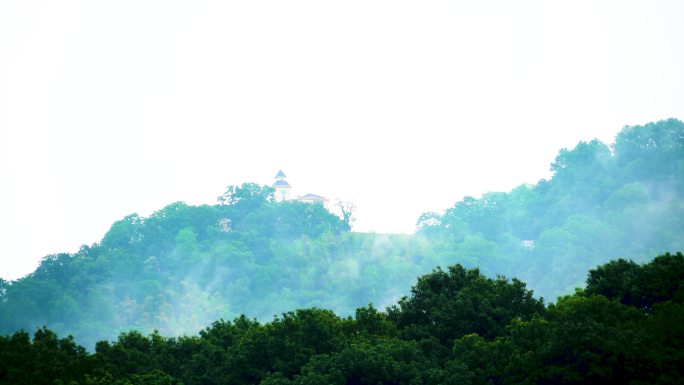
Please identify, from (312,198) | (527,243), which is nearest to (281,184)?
(312,198)

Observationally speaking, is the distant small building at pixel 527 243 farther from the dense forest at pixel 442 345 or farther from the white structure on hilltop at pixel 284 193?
the dense forest at pixel 442 345

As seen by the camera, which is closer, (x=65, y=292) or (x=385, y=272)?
(x=65, y=292)

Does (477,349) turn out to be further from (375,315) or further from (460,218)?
(460,218)

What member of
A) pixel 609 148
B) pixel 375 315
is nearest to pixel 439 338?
pixel 375 315

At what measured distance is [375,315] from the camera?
44406mm

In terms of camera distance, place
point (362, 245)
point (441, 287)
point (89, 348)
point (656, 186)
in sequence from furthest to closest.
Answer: point (362, 245) → point (656, 186) → point (89, 348) → point (441, 287)

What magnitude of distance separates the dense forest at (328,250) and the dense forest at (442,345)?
72.5 meters

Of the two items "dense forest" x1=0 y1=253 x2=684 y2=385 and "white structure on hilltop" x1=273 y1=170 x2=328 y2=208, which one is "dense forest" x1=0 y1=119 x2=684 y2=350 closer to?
"white structure on hilltop" x1=273 y1=170 x2=328 y2=208

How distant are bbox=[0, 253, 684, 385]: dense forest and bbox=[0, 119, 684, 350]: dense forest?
72498 mm

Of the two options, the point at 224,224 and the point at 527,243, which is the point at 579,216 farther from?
the point at 224,224

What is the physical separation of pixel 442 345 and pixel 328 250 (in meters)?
91.7

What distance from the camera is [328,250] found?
438 feet

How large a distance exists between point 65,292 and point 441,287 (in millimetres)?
80278

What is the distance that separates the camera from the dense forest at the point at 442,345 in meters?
36.2
